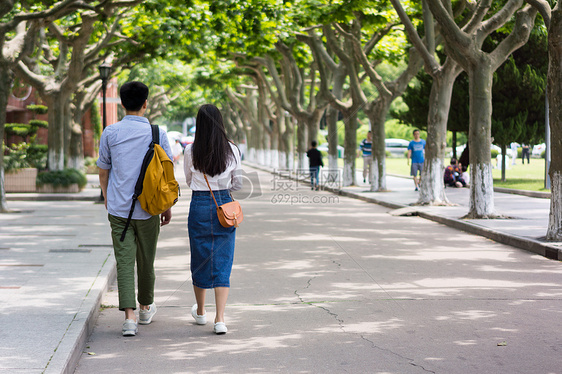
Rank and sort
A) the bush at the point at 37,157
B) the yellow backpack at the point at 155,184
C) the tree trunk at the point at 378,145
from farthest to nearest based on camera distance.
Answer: the bush at the point at 37,157, the tree trunk at the point at 378,145, the yellow backpack at the point at 155,184

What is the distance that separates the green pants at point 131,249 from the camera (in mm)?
6121

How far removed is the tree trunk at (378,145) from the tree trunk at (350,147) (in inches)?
84.2

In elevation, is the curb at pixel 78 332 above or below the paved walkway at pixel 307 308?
above

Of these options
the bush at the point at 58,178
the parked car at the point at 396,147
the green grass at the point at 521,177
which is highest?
the parked car at the point at 396,147

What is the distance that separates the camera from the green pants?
6.12 metres

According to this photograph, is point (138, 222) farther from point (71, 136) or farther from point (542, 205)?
point (71, 136)

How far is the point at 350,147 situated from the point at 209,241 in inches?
877

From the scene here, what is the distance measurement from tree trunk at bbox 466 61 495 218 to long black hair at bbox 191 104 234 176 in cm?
997

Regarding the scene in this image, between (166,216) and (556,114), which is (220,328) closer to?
(166,216)

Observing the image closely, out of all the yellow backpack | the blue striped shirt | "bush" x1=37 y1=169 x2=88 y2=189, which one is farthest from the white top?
"bush" x1=37 y1=169 x2=88 y2=189

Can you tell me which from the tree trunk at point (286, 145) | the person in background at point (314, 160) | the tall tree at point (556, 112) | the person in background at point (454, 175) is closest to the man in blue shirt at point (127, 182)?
the tall tree at point (556, 112)

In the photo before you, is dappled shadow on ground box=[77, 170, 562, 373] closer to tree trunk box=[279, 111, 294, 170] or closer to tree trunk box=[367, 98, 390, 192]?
tree trunk box=[367, 98, 390, 192]

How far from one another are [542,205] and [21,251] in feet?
41.9

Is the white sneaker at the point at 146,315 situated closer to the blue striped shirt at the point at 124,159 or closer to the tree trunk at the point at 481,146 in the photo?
the blue striped shirt at the point at 124,159
